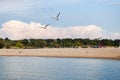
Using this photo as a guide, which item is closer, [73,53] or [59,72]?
[59,72]

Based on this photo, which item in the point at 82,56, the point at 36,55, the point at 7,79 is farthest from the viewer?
the point at 36,55

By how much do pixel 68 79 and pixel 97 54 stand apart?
234 feet

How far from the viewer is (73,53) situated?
13212 cm

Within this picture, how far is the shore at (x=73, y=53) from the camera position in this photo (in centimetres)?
12262

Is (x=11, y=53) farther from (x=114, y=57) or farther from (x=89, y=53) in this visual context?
(x=114, y=57)

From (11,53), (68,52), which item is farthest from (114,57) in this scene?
(11,53)

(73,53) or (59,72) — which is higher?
(73,53)

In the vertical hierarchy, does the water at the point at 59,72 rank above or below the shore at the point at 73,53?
below

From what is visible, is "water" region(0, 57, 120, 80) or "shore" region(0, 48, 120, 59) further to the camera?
"shore" region(0, 48, 120, 59)

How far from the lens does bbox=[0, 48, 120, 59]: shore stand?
123 meters

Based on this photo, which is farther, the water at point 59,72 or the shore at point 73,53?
the shore at point 73,53

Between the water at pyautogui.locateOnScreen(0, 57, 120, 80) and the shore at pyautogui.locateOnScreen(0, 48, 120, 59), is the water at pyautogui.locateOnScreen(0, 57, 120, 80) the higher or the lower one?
the lower one

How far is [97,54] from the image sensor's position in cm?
12625

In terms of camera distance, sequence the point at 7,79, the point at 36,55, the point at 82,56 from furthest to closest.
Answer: the point at 36,55
the point at 82,56
the point at 7,79
